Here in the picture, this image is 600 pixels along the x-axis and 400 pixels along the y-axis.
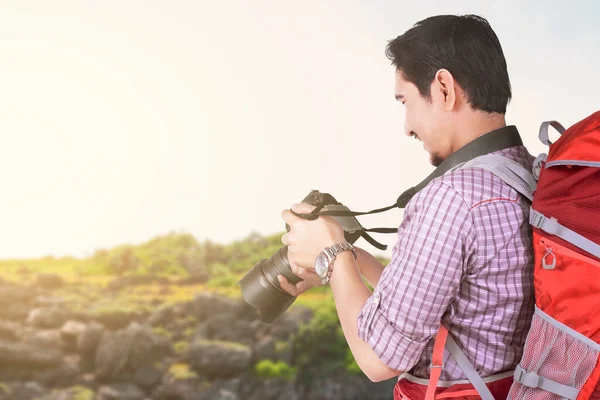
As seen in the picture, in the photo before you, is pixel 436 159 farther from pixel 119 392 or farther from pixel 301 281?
pixel 119 392

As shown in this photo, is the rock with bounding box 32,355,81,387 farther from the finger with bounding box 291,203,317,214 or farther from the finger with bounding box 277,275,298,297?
the finger with bounding box 291,203,317,214

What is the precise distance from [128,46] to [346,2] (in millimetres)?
1215

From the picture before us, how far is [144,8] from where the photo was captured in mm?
3490

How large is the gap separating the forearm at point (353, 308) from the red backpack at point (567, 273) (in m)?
0.16

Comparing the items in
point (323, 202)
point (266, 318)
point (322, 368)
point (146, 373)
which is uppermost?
point (323, 202)

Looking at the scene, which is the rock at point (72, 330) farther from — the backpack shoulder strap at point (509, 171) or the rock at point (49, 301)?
→ the backpack shoulder strap at point (509, 171)

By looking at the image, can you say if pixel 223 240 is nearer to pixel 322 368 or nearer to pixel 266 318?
pixel 322 368

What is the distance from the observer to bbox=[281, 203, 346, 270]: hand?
83cm

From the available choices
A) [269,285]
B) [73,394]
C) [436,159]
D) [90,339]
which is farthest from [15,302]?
[436,159]

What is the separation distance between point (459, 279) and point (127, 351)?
3.32 metres

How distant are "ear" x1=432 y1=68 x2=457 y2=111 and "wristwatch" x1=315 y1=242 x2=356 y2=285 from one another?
21 cm

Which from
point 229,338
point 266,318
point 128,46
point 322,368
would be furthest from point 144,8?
point 266,318

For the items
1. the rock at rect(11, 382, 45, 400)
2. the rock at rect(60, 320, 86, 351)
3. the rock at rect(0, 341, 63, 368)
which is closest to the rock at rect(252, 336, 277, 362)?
the rock at rect(60, 320, 86, 351)

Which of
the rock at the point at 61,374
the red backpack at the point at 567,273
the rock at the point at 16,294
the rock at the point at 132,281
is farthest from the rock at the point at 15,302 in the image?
the red backpack at the point at 567,273
